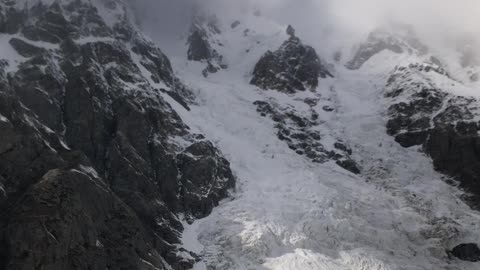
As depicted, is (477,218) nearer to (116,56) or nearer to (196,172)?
(196,172)

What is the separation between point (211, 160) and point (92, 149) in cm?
1972

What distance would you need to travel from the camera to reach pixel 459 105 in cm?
13650

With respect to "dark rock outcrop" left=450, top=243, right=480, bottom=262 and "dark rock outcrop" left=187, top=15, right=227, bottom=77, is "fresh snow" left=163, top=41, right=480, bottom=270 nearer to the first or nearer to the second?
"dark rock outcrop" left=450, top=243, right=480, bottom=262

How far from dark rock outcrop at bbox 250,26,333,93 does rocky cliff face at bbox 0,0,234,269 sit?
22.9m

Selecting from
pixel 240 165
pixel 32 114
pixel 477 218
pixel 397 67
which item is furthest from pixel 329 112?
pixel 32 114

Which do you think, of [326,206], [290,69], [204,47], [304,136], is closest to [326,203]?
[326,206]

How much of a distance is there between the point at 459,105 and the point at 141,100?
191ft

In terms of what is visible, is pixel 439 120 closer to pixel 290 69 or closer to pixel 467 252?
pixel 467 252

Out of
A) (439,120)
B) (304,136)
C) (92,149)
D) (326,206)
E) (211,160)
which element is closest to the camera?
(92,149)

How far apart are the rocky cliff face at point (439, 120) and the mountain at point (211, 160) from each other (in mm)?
323

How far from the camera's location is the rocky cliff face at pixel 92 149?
260 ft

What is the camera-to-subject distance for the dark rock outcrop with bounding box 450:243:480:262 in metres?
106

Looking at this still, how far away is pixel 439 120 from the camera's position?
445 feet

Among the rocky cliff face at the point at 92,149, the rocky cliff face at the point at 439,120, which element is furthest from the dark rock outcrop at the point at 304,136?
the rocky cliff face at the point at 92,149
